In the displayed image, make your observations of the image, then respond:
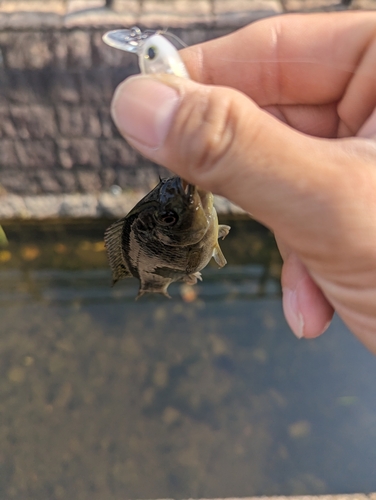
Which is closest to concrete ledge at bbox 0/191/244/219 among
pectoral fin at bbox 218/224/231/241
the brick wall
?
the brick wall

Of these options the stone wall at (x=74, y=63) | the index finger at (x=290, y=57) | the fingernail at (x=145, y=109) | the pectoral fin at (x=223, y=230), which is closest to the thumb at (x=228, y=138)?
the fingernail at (x=145, y=109)

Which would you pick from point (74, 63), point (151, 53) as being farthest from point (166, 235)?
point (74, 63)

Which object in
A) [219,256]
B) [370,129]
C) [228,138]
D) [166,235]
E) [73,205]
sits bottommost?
[73,205]

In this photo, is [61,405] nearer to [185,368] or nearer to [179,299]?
[185,368]

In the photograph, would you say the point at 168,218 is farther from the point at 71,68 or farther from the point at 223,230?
the point at 71,68

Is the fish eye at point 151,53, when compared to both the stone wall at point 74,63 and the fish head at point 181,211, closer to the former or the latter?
the fish head at point 181,211

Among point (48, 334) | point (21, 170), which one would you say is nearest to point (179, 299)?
point (48, 334)
